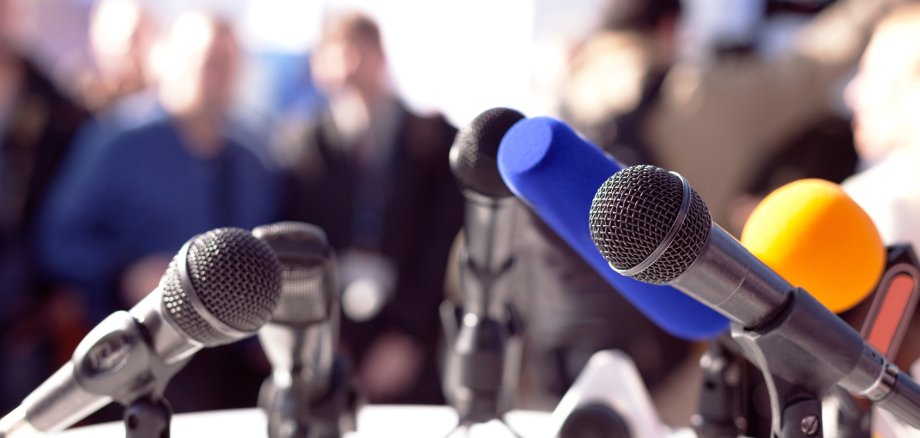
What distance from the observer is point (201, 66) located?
9.90 feet

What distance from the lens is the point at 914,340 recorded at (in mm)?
1281

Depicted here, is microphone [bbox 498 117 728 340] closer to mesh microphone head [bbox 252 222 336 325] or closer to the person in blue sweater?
mesh microphone head [bbox 252 222 336 325]

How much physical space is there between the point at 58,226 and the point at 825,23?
8.53 feet

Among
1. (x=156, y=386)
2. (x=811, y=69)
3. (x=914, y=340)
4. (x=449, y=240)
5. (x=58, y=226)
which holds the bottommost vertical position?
(x=449, y=240)

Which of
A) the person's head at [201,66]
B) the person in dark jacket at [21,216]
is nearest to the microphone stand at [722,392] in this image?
the person's head at [201,66]

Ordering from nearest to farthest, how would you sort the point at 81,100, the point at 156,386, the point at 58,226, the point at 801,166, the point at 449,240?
the point at 156,386 → the point at 801,166 → the point at 58,226 → the point at 449,240 → the point at 81,100

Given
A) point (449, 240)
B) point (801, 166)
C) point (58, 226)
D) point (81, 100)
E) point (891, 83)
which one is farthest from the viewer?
point (81, 100)

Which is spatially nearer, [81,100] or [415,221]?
[415,221]

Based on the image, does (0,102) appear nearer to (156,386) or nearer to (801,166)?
(156,386)

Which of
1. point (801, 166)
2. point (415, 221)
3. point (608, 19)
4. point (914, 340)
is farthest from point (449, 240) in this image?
point (914, 340)

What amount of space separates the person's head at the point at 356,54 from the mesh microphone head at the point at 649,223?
2471 millimetres

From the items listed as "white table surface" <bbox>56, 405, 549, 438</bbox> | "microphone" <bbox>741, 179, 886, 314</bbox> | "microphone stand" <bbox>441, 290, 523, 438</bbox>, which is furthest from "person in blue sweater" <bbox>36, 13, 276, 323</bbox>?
"microphone" <bbox>741, 179, 886, 314</bbox>

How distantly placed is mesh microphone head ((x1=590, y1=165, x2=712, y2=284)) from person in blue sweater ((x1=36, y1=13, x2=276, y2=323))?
2.23 m

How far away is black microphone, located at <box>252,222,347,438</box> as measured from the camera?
4.16 ft
